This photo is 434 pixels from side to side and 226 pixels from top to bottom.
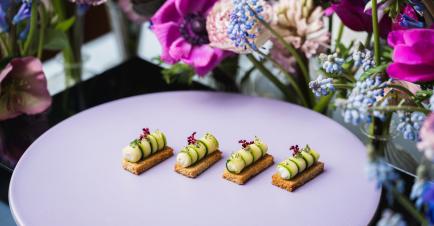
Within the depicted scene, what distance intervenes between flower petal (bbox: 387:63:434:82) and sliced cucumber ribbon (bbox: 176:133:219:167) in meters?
0.21

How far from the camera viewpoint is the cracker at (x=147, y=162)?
590 millimetres

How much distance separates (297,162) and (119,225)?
0.18 meters

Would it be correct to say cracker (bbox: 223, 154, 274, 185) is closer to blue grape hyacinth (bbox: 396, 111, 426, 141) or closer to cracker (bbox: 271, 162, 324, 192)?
cracker (bbox: 271, 162, 324, 192)

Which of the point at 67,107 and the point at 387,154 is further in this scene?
the point at 67,107

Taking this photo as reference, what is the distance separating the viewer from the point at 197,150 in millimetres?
596

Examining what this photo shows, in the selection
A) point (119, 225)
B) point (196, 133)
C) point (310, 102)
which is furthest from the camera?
point (310, 102)

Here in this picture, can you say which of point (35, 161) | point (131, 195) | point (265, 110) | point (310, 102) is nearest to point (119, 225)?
point (131, 195)

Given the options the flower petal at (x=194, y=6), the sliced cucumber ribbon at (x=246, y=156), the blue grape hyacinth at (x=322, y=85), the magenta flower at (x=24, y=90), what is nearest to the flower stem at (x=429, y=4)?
the blue grape hyacinth at (x=322, y=85)

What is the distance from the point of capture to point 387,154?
692 millimetres

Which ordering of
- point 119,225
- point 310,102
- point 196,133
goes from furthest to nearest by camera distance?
point 310,102, point 196,133, point 119,225

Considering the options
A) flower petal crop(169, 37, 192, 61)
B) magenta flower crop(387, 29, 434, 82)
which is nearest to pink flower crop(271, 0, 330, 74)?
flower petal crop(169, 37, 192, 61)

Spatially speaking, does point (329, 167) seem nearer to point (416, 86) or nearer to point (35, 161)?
point (416, 86)

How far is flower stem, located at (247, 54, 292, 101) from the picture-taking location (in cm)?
73

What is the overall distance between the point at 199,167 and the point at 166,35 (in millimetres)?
210
